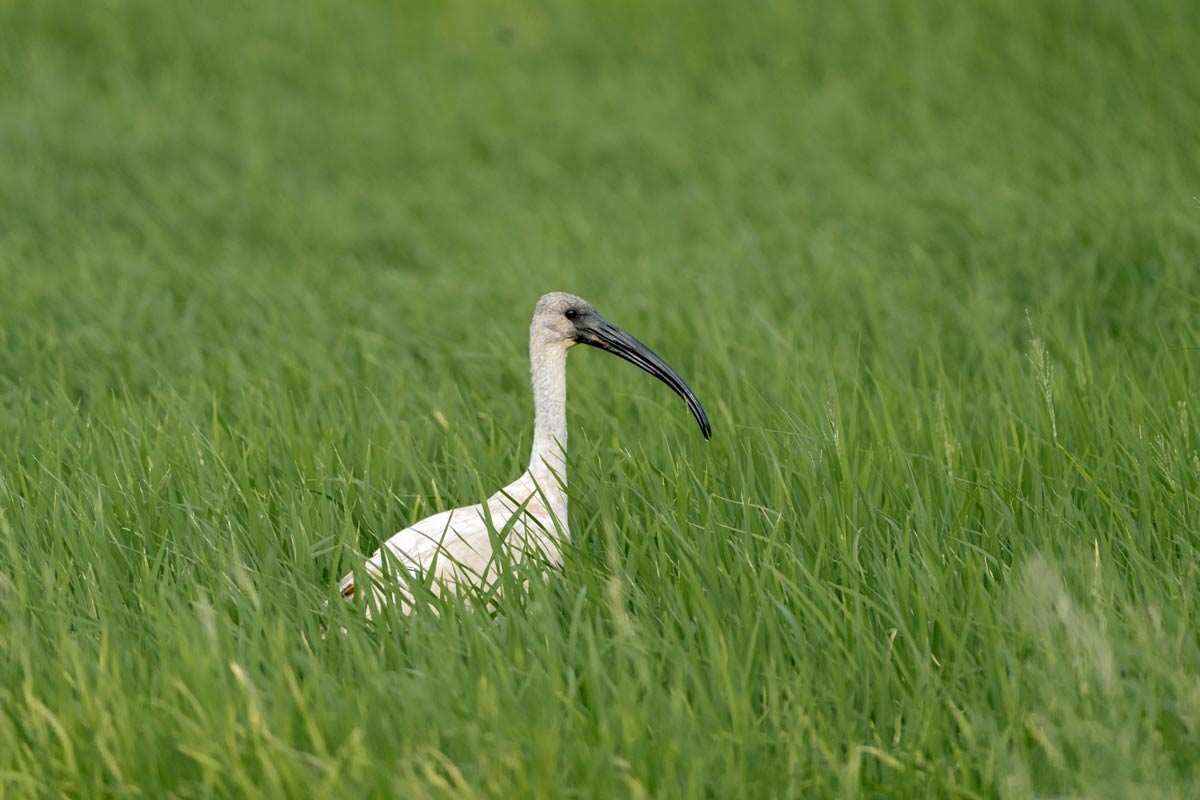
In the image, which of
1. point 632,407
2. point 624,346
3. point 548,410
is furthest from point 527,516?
point 632,407

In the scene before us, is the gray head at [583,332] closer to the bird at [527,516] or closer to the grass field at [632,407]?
the bird at [527,516]

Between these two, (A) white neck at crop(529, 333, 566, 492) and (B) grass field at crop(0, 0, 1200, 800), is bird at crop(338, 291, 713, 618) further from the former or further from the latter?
(B) grass field at crop(0, 0, 1200, 800)

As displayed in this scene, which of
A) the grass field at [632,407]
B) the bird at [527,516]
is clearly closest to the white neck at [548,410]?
the bird at [527,516]

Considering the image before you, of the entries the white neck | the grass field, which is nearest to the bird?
the white neck

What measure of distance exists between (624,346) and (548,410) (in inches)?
12.4

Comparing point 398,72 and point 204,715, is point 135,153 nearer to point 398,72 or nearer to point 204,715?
point 398,72

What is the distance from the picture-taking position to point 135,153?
1000 centimetres

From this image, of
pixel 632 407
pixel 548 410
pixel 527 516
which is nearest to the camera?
pixel 527 516

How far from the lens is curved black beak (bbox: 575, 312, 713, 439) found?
4.15 meters

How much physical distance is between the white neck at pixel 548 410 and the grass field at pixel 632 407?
160 millimetres

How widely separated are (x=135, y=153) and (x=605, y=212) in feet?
11.9

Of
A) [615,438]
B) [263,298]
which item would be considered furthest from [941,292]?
[263,298]

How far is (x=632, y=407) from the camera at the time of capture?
5379 mm

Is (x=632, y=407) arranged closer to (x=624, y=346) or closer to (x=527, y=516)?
(x=624, y=346)
